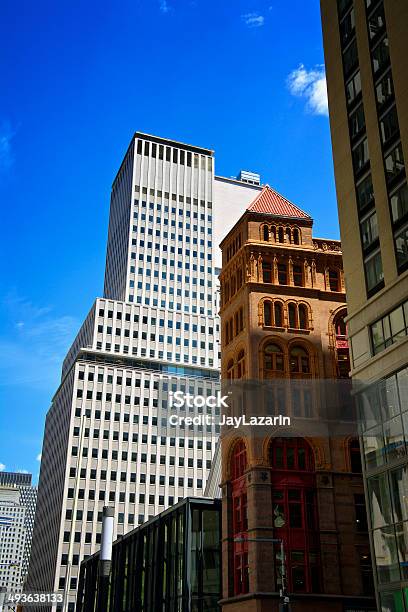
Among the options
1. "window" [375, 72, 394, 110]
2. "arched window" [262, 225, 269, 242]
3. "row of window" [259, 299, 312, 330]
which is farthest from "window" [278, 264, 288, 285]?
"window" [375, 72, 394, 110]

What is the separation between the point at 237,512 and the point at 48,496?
9937 cm

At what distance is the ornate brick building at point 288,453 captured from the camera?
5247cm

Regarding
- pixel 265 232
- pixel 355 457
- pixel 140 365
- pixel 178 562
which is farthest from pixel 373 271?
pixel 140 365

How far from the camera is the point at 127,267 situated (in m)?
163

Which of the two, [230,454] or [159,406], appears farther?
[159,406]

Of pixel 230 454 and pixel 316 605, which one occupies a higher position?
pixel 230 454

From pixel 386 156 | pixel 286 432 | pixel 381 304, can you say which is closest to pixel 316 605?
pixel 286 432

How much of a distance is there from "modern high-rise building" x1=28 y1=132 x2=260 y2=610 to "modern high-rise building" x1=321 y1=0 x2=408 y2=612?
3126 inches

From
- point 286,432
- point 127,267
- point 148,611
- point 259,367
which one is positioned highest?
point 127,267

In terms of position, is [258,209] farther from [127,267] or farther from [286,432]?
[127,267]

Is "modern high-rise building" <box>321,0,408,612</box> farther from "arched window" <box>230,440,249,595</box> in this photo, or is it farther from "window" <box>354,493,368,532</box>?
"arched window" <box>230,440,249,595</box>

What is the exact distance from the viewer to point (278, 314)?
6225 centimetres

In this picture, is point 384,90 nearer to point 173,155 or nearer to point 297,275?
point 297,275

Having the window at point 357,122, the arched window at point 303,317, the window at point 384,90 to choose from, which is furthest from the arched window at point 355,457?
the window at point 384,90
